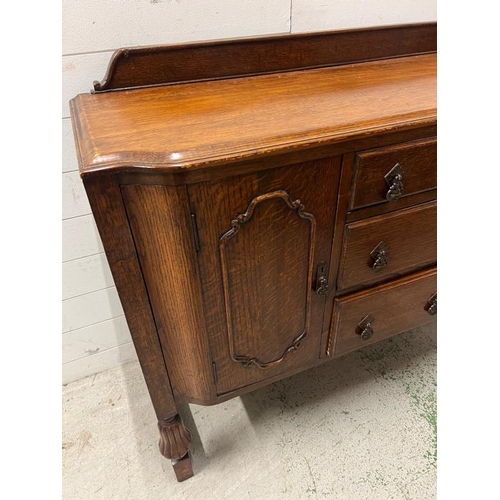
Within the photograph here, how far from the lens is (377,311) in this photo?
0.88m

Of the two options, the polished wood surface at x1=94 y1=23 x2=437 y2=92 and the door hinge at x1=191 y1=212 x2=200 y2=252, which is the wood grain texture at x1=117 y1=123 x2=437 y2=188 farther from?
the polished wood surface at x1=94 y1=23 x2=437 y2=92

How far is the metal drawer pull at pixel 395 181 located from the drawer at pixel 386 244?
54 mm

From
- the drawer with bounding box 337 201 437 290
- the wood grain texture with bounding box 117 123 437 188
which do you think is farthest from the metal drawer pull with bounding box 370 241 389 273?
the wood grain texture with bounding box 117 123 437 188

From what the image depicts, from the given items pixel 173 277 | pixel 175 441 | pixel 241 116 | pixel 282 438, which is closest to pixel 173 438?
pixel 175 441

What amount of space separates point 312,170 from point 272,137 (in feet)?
0.30

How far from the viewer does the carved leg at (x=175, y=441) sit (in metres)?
0.87

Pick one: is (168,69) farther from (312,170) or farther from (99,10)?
(312,170)

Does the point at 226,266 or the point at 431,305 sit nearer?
the point at 226,266

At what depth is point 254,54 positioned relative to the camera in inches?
32.3

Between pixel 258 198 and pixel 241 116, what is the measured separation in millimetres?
138

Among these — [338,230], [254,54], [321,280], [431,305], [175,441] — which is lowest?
[175,441]

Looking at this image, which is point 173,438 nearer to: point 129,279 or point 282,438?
point 282,438

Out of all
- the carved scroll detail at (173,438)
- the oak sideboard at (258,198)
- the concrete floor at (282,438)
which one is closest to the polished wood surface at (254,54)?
the oak sideboard at (258,198)

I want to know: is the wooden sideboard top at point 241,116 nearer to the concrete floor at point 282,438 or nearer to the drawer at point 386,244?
the drawer at point 386,244
